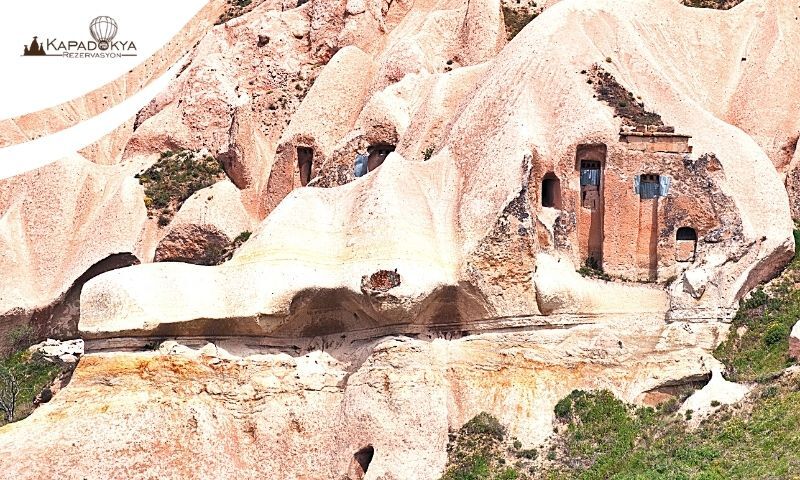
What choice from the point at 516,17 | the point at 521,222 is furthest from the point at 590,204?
the point at 516,17

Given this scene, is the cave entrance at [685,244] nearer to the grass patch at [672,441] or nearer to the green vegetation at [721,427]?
the green vegetation at [721,427]

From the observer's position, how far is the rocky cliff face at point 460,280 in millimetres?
41312

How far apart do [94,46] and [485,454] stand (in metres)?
31.9

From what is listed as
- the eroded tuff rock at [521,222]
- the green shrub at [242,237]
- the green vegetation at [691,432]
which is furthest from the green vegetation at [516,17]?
the green vegetation at [691,432]

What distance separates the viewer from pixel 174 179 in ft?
181

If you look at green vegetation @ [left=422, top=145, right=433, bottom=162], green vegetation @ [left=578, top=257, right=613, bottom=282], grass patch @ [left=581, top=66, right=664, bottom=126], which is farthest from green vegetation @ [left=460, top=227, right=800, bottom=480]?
green vegetation @ [left=422, top=145, right=433, bottom=162]

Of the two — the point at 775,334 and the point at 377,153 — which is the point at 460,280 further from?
the point at 377,153

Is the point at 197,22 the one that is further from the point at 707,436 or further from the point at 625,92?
the point at 707,436

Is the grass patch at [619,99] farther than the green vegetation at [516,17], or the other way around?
the green vegetation at [516,17]

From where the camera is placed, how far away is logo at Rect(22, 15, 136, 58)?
214 ft

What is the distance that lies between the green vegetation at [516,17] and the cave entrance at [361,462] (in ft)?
65.8

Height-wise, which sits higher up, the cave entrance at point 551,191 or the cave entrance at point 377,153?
the cave entrance at point 377,153

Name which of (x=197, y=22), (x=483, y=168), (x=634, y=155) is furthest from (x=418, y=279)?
(x=197, y=22)

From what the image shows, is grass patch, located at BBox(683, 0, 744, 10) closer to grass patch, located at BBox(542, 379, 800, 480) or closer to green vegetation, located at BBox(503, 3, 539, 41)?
green vegetation, located at BBox(503, 3, 539, 41)
